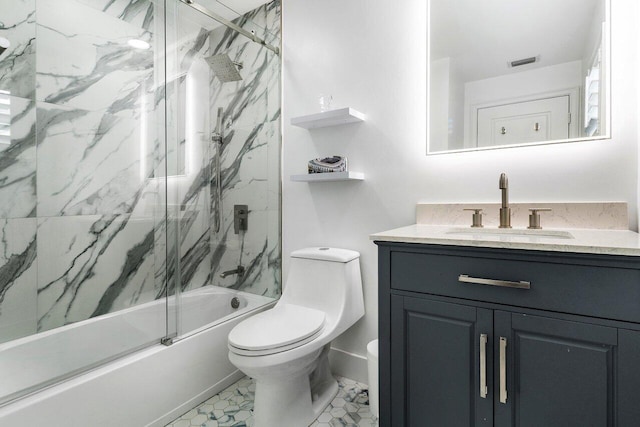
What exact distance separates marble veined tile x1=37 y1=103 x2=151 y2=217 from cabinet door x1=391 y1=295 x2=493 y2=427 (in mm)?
1436

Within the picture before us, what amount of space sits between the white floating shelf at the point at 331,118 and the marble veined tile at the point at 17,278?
55.5 inches

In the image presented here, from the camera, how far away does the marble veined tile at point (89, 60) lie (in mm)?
1625

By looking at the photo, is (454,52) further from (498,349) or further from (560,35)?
(498,349)

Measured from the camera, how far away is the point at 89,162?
174 cm

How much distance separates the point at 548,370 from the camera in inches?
38.8

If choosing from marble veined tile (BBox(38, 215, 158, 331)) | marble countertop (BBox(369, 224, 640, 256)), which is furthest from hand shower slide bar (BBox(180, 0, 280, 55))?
marble countertop (BBox(369, 224, 640, 256))

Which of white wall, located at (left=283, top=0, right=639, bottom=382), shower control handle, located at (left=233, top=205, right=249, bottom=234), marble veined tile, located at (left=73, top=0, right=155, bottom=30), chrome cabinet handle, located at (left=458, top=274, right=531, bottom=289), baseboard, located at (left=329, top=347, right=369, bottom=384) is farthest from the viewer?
shower control handle, located at (left=233, top=205, right=249, bottom=234)

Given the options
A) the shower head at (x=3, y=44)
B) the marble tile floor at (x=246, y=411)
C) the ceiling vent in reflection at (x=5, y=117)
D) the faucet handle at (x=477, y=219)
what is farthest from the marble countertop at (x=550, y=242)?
the shower head at (x=3, y=44)

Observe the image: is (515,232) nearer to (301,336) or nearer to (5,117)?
(301,336)

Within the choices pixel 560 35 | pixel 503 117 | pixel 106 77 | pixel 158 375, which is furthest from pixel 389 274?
pixel 106 77

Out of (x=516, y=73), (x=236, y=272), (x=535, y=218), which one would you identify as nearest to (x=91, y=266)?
(x=236, y=272)

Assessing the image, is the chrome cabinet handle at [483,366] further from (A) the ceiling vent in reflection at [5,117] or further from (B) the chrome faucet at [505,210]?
(A) the ceiling vent in reflection at [5,117]

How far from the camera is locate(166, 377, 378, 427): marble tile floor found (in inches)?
62.9

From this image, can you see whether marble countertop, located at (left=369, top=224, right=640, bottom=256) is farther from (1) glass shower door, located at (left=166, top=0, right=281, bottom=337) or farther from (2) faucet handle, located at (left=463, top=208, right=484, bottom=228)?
(1) glass shower door, located at (left=166, top=0, right=281, bottom=337)
